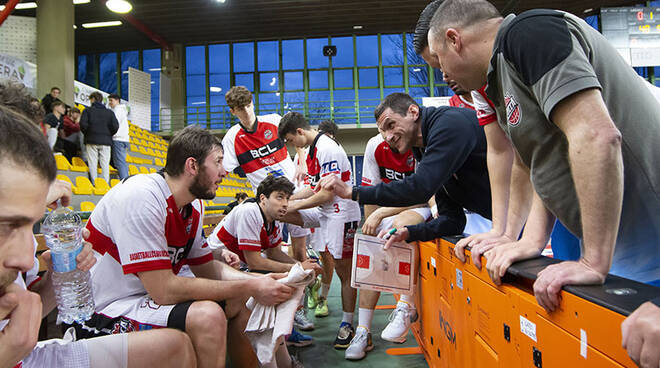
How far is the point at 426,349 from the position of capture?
2377 millimetres

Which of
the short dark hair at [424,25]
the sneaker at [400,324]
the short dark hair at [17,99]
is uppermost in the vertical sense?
the short dark hair at [424,25]

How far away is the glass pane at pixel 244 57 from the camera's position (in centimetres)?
1523

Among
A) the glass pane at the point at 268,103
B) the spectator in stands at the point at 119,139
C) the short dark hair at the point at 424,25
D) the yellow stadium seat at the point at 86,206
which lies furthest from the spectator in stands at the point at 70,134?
the glass pane at the point at 268,103

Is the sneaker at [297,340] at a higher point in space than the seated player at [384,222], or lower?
lower

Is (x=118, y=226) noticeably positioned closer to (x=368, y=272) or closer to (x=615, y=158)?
(x=368, y=272)

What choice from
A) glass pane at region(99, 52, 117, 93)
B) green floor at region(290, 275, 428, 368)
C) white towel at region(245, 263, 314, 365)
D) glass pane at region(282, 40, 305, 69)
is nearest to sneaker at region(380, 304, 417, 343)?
green floor at region(290, 275, 428, 368)

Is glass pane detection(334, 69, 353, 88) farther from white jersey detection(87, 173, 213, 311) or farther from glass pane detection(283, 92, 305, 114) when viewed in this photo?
white jersey detection(87, 173, 213, 311)

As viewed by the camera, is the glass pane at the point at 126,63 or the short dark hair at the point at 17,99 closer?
the short dark hair at the point at 17,99

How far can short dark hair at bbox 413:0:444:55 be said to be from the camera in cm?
171

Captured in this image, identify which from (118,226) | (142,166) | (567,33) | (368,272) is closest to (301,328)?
(368,272)

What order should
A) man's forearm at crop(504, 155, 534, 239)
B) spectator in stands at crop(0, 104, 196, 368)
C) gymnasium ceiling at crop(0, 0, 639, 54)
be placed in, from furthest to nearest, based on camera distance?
1. gymnasium ceiling at crop(0, 0, 639, 54)
2. man's forearm at crop(504, 155, 534, 239)
3. spectator in stands at crop(0, 104, 196, 368)

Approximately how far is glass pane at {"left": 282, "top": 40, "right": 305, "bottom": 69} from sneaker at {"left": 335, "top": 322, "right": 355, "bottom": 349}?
1348 centimetres

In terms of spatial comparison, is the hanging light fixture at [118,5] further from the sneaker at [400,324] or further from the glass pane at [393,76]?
the sneaker at [400,324]

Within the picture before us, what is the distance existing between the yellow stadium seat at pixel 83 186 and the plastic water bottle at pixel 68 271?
495 cm
